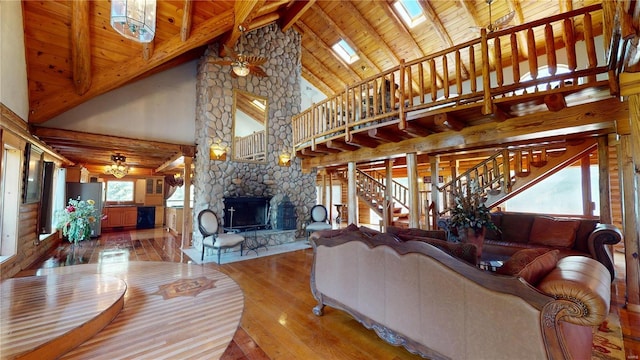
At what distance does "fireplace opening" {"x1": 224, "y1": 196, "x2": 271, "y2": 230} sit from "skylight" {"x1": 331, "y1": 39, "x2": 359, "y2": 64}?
5213 millimetres

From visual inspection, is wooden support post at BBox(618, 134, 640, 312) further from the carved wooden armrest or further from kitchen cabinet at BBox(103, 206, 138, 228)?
kitchen cabinet at BBox(103, 206, 138, 228)

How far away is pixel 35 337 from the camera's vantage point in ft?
6.44

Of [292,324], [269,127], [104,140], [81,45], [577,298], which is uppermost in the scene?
Result: [81,45]

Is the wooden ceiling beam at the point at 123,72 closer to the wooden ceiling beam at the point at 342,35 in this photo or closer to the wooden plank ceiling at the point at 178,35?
the wooden plank ceiling at the point at 178,35

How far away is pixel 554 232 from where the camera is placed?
405cm

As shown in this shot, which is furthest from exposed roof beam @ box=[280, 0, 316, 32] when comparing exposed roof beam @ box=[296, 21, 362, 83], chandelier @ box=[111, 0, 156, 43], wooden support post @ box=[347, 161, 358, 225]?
chandelier @ box=[111, 0, 156, 43]

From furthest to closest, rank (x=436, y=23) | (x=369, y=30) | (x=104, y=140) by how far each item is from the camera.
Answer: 1. (x=369, y=30)
2. (x=436, y=23)
3. (x=104, y=140)

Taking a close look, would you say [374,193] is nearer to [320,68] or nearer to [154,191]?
[320,68]

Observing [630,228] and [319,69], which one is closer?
[630,228]

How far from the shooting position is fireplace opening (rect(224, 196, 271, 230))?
240 inches

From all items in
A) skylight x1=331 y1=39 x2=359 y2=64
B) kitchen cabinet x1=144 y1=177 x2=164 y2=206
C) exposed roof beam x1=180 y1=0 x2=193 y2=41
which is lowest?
kitchen cabinet x1=144 y1=177 x2=164 y2=206

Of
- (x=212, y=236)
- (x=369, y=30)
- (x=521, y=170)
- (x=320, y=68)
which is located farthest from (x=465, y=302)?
(x=320, y=68)

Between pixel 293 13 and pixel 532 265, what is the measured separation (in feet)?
24.9

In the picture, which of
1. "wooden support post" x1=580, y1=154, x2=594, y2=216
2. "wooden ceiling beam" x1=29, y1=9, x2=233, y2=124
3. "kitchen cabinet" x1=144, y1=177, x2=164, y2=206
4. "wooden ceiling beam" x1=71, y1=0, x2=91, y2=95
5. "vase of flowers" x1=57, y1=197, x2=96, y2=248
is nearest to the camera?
"wooden ceiling beam" x1=71, y1=0, x2=91, y2=95
